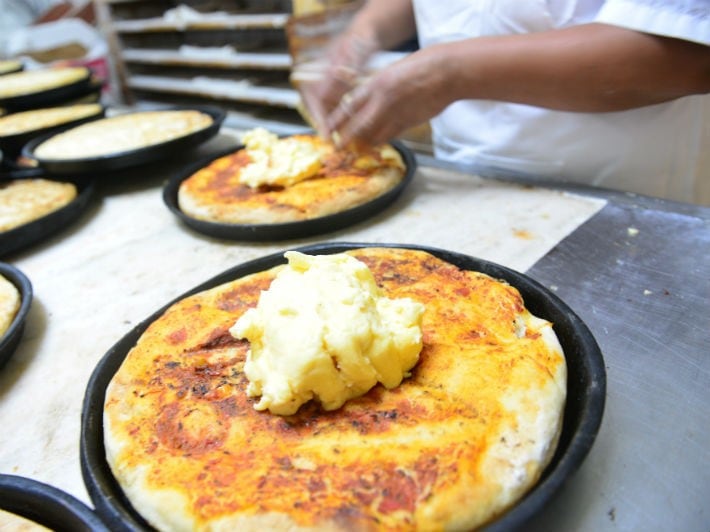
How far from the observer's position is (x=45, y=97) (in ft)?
9.18

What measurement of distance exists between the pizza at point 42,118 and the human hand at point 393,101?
144cm

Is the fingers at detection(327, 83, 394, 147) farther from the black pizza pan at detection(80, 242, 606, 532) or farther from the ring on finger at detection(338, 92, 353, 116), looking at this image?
the black pizza pan at detection(80, 242, 606, 532)

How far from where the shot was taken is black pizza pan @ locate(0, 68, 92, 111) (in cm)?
276

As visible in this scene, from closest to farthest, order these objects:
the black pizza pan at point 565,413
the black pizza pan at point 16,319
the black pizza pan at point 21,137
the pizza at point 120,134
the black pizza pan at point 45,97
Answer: the black pizza pan at point 565,413
the black pizza pan at point 16,319
the pizza at point 120,134
the black pizza pan at point 21,137
the black pizza pan at point 45,97

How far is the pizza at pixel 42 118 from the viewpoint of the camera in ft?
8.34

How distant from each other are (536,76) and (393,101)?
17.5 inches

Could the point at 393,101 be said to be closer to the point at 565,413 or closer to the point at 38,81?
the point at 565,413

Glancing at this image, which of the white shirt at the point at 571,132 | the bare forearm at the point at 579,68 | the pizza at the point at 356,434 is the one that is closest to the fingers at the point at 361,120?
the bare forearm at the point at 579,68

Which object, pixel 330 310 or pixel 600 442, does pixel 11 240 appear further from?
pixel 600 442

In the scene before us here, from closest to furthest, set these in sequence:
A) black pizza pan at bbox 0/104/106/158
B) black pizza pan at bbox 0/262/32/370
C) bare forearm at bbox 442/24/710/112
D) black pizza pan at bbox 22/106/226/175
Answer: black pizza pan at bbox 0/262/32/370 → bare forearm at bbox 442/24/710/112 → black pizza pan at bbox 22/106/226/175 → black pizza pan at bbox 0/104/106/158

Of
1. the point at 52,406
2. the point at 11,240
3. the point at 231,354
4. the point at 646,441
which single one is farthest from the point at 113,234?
the point at 646,441

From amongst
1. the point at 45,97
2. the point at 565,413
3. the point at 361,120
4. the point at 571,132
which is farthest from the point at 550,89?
the point at 45,97

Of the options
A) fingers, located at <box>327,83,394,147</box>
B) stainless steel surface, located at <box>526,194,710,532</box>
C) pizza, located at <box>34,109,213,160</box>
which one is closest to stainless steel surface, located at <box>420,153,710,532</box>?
stainless steel surface, located at <box>526,194,710,532</box>

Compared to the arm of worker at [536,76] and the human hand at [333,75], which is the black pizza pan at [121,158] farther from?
the arm of worker at [536,76]
